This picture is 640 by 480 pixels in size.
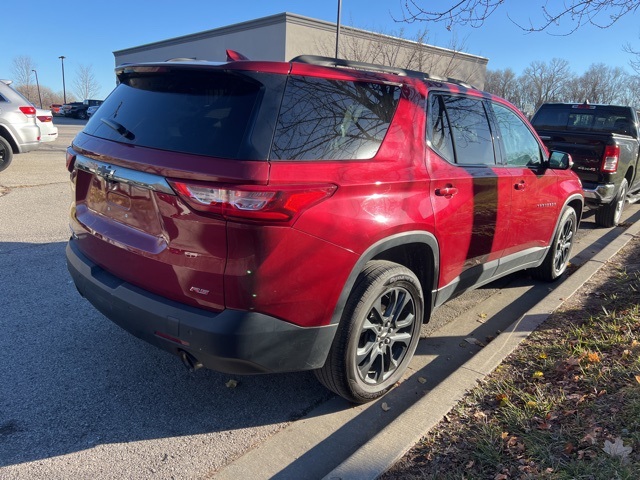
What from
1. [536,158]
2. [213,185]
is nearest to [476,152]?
[536,158]

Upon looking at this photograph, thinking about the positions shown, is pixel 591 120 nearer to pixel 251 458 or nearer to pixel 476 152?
pixel 476 152

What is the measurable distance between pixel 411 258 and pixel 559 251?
2.79 metres

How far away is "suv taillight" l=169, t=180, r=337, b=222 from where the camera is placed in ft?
7.02

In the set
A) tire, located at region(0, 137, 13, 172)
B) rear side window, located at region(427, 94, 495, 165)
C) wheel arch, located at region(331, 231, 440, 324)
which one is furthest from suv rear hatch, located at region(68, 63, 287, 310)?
tire, located at region(0, 137, 13, 172)

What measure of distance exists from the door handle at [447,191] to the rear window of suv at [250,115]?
1.86ft

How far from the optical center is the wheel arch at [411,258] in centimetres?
255

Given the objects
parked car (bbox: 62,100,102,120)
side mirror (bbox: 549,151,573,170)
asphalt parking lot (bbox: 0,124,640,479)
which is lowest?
asphalt parking lot (bbox: 0,124,640,479)

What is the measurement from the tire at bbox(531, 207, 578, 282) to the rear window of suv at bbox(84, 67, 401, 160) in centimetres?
299

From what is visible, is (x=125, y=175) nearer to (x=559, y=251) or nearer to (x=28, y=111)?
(x=559, y=251)

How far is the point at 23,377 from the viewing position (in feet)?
9.98

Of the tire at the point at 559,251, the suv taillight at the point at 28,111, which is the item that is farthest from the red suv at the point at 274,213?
the suv taillight at the point at 28,111

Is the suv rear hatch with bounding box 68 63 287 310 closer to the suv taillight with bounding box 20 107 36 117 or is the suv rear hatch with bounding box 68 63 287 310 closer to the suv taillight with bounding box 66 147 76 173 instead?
the suv taillight with bounding box 66 147 76 173

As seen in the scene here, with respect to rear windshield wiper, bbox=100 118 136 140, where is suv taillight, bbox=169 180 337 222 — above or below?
below

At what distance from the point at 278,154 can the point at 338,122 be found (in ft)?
1.60
